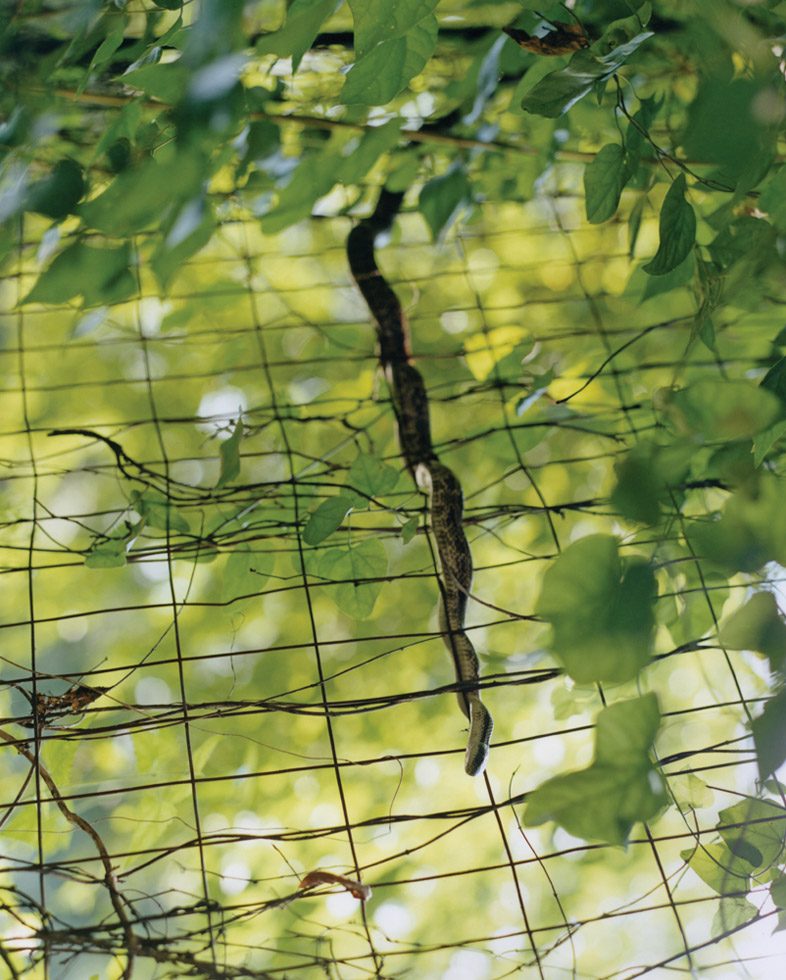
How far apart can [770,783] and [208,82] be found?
440 millimetres

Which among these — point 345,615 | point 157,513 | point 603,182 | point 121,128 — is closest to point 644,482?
point 603,182

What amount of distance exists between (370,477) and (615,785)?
48 cm

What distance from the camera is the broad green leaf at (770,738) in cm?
34

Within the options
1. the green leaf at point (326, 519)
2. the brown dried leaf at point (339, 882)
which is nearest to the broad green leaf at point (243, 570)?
the green leaf at point (326, 519)

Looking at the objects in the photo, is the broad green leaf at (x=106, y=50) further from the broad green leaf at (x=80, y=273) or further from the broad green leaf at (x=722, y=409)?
the broad green leaf at (x=722, y=409)

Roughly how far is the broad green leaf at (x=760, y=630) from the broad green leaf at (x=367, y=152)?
0.64 m

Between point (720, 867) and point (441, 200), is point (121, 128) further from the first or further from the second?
point (720, 867)

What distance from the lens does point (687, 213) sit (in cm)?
53

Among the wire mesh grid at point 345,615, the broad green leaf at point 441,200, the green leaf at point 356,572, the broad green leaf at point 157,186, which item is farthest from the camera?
the wire mesh grid at point 345,615

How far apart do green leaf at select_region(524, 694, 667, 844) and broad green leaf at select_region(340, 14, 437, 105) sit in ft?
1.34

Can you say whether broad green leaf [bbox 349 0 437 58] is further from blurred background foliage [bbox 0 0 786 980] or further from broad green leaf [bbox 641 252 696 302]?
broad green leaf [bbox 641 252 696 302]

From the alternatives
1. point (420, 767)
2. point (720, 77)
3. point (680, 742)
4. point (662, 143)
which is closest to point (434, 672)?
point (420, 767)

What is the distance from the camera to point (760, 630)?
365mm

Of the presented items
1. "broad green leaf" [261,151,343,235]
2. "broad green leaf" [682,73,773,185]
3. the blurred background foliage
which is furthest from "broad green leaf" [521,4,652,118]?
"broad green leaf" [261,151,343,235]
